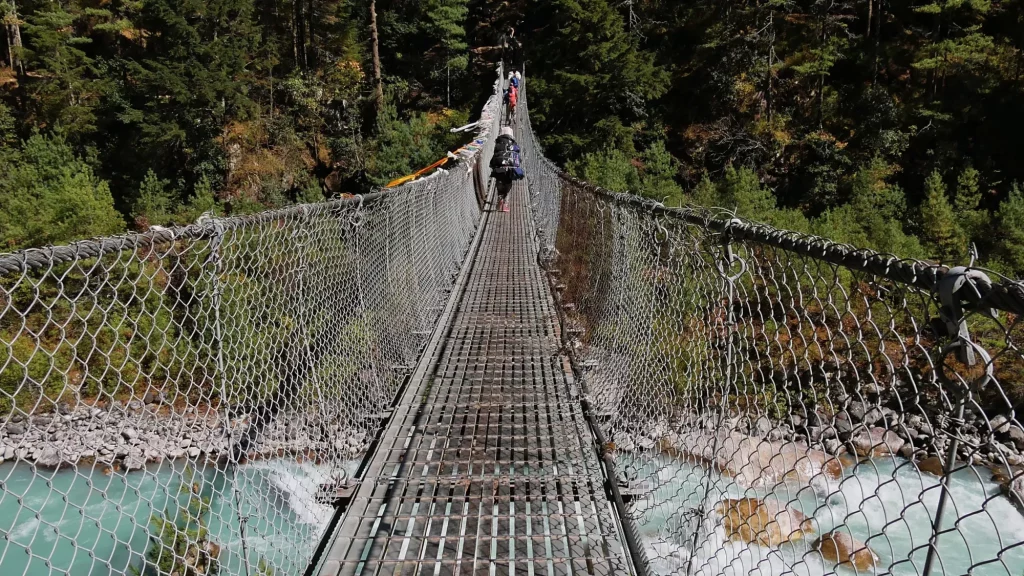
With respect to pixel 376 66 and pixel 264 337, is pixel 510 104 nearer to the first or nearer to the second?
pixel 376 66

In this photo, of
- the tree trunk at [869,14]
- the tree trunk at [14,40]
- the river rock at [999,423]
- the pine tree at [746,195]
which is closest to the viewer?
the river rock at [999,423]

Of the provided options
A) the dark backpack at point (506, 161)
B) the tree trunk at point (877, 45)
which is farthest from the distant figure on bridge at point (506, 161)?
the tree trunk at point (877, 45)

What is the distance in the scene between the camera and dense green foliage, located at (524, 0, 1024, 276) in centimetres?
1395

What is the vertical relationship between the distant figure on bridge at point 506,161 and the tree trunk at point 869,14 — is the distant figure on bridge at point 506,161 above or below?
below

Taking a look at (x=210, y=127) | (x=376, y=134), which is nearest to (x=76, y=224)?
(x=210, y=127)

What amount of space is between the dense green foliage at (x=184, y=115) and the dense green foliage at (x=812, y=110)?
5247 mm

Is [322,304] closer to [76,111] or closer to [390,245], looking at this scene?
[390,245]

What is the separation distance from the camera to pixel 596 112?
59.9ft

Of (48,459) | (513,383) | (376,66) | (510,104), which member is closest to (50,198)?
(48,459)

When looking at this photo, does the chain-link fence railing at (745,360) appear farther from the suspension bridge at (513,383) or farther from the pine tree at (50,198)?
the pine tree at (50,198)

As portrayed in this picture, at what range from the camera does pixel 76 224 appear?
13.5m

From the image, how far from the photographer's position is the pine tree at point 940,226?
1285 centimetres

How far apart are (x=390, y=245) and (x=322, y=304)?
0.81 metres

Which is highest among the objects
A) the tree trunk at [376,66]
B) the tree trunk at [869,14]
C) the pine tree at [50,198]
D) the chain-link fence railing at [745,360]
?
the tree trunk at [869,14]
